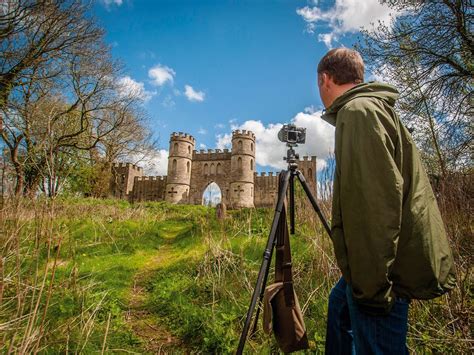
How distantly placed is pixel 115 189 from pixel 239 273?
30.0m

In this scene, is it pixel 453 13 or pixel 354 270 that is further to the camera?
pixel 453 13

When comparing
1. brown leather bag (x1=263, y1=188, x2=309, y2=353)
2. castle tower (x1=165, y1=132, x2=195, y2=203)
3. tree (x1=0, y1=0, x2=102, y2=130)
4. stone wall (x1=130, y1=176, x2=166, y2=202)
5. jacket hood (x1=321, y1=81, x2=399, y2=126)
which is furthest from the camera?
stone wall (x1=130, y1=176, x2=166, y2=202)

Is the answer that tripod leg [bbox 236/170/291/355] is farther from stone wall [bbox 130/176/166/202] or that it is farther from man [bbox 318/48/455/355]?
stone wall [bbox 130/176/166/202]

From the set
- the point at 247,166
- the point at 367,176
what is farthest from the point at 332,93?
the point at 247,166

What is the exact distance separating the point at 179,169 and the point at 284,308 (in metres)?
28.6

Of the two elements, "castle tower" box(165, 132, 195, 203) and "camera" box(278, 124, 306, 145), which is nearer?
"camera" box(278, 124, 306, 145)

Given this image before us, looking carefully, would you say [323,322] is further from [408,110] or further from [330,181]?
[408,110]

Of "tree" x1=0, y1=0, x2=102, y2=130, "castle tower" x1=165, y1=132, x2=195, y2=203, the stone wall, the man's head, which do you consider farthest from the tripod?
the stone wall

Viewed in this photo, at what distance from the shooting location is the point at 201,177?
103 feet

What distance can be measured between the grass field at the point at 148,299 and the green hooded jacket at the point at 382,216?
39.8 inches

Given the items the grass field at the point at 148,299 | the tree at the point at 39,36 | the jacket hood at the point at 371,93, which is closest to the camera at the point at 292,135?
the jacket hood at the point at 371,93

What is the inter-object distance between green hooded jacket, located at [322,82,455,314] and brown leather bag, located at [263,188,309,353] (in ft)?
2.05

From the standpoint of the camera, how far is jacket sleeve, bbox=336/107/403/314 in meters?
1.00

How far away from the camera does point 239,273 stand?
3000 mm
